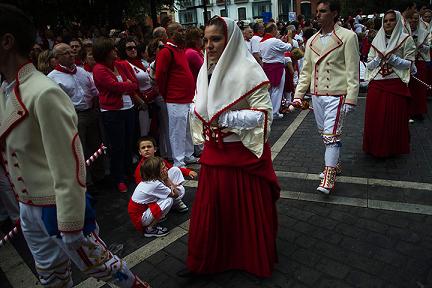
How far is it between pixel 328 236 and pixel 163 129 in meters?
3.48

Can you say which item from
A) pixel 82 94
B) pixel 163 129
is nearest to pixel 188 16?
pixel 163 129

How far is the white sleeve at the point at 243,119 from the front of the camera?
2.70 meters

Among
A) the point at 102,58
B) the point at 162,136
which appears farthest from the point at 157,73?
the point at 162,136

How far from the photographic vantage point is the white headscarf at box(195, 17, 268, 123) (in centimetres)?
274

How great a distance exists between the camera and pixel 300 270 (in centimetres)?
312

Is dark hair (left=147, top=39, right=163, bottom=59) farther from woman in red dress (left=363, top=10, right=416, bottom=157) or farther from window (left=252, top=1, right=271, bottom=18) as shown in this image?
window (left=252, top=1, right=271, bottom=18)

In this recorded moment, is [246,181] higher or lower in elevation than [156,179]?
higher

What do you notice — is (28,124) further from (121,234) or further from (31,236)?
(121,234)

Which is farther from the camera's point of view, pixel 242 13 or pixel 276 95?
pixel 242 13

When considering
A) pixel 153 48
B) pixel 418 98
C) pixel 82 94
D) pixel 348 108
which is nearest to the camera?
pixel 348 108

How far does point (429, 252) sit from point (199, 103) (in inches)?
95.0

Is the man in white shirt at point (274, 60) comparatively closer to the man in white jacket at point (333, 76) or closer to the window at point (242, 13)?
the man in white jacket at point (333, 76)

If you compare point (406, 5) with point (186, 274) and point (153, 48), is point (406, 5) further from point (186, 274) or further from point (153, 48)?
point (186, 274)

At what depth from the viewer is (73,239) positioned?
6.38 feet
